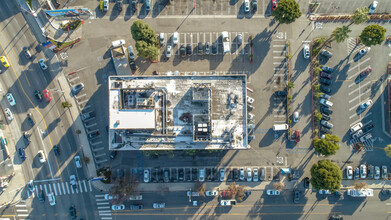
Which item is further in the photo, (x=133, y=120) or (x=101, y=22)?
(x=101, y=22)

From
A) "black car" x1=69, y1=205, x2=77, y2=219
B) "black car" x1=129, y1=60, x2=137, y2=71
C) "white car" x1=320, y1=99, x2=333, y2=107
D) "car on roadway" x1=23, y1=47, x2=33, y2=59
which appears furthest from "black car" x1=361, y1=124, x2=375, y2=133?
"car on roadway" x1=23, y1=47, x2=33, y2=59

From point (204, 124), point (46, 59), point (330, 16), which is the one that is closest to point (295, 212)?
point (204, 124)

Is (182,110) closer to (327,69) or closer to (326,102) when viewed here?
(326,102)

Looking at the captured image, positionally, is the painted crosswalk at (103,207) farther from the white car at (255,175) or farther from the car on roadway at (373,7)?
the car on roadway at (373,7)

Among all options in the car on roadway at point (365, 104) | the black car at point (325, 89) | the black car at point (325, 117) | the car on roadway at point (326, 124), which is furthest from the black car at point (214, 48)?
the car on roadway at point (365, 104)

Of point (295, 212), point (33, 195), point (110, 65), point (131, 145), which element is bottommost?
point (295, 212)

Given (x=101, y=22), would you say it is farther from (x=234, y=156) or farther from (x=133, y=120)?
(x=234, y=156)
